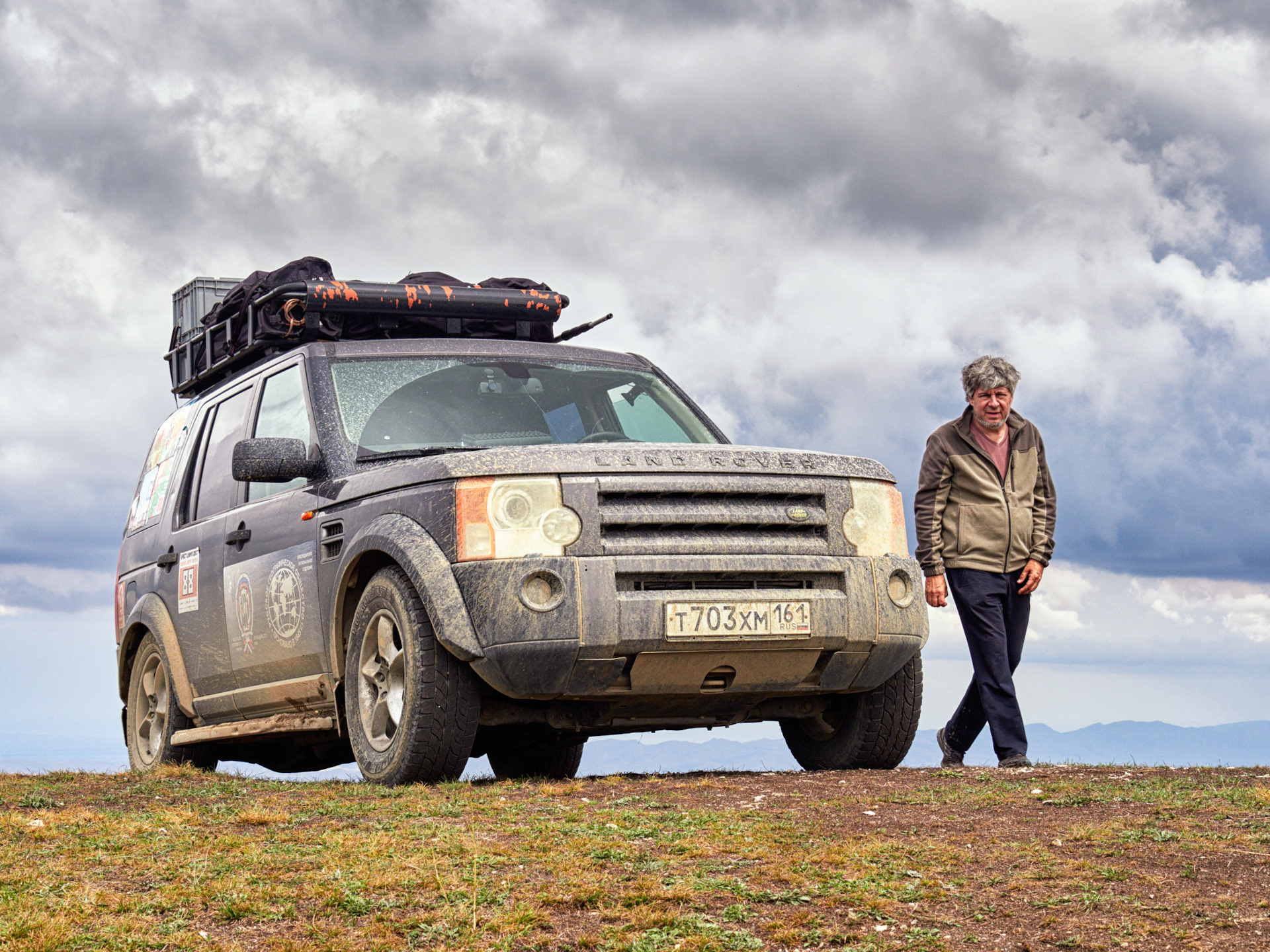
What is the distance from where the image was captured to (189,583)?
8.97m

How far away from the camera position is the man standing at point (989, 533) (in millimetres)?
7977

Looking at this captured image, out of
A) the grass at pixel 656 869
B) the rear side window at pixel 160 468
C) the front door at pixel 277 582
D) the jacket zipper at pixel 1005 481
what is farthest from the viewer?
the rear side window at pixel 160 468

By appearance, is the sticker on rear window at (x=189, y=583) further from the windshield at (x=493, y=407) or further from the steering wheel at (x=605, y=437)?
the steering wheel at (x=605, y=437)

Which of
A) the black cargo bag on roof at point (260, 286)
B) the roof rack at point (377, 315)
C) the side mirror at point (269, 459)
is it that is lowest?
the side mirror at point (269, 459)

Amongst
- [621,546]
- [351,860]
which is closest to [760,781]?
[621,546]

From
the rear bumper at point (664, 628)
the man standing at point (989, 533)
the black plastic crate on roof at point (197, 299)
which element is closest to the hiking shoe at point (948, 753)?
the man standing at point (989, 533)

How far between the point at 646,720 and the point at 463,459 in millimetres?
1544

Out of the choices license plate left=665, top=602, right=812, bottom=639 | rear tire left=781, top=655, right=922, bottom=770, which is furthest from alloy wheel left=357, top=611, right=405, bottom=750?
rear tire left=781, top=655, right=922, bottom=770

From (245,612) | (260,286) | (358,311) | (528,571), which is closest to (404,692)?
(528,571)

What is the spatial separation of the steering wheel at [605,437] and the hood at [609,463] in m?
0.97

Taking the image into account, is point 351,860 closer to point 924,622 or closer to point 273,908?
point 273,908

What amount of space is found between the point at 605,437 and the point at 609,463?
1410mm

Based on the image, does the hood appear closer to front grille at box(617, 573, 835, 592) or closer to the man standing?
front grille at box(617, 573, 835, 592)

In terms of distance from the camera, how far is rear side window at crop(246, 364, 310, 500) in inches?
304
